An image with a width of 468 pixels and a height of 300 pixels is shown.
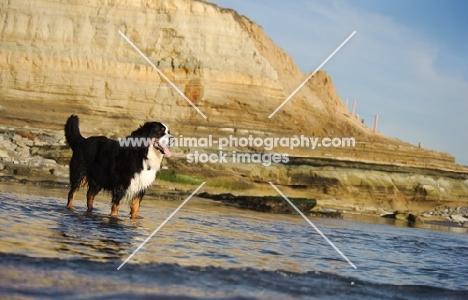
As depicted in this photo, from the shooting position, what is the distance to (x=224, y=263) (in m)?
6.40

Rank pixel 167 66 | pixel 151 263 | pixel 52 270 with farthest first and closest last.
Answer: pixel 167 66, pixel 151 263, pixel 52 270

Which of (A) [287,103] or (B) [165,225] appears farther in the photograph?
(A) [287,103]

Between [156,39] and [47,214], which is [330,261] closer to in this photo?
[47,214]

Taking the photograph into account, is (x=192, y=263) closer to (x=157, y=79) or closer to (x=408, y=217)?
(x=408, y=217)

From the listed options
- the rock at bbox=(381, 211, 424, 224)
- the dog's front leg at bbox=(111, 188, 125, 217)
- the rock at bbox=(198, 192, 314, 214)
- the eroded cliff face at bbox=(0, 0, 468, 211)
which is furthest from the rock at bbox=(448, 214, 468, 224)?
the dog's front leg at bbox=(111, 188, 125, 217)

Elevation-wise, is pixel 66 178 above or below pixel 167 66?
below

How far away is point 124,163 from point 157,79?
2363cm

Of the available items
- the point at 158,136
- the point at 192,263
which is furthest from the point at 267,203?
the point at 192,263

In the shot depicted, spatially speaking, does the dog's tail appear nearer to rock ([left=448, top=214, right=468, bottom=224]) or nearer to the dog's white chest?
the dog's white chest

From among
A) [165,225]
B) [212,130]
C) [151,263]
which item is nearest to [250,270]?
[151,263]

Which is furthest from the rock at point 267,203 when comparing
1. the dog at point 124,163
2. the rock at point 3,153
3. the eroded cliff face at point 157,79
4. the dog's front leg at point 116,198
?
the eroded cliff face at point 157,79

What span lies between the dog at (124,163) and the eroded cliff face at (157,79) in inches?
747

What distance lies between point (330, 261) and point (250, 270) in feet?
5.30

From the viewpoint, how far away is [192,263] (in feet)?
20.3
